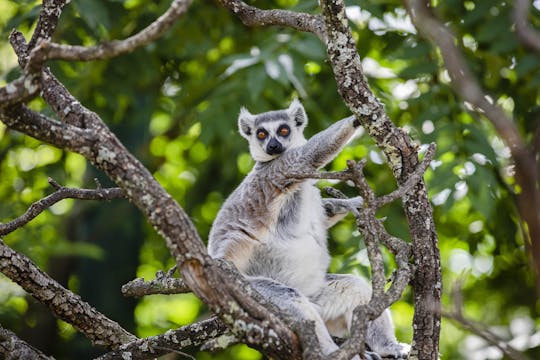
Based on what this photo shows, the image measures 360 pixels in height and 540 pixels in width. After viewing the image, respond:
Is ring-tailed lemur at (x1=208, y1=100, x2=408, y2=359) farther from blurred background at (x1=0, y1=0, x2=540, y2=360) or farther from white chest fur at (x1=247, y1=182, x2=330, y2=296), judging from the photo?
blurred background at (x1=0, y1=0, x2=540, y2=360)

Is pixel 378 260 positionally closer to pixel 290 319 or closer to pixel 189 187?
pixel 290 319

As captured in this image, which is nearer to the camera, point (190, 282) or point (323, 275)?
point (190, 282)

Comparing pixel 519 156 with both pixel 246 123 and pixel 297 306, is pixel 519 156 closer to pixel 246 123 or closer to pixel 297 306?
pixel 297 306

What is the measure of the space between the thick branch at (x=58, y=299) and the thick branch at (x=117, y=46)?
184cm

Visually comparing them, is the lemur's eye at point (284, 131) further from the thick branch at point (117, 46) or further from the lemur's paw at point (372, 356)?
the thick branch at point (117, 46)

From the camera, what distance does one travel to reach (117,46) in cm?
321

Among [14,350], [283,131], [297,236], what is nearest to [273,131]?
[283,131]

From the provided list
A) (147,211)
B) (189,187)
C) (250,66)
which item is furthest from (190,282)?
(189,187)

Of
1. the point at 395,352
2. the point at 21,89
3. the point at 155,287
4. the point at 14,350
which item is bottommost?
the point at 395,352

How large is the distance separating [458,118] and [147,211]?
185 inches

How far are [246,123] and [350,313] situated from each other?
8.44 feet

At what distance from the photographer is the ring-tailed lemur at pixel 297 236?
18.5 ft

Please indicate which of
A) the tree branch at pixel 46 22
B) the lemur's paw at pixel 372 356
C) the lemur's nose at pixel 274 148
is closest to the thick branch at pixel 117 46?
the tree branch at pixel 46 22

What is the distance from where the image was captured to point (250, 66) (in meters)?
7.70
